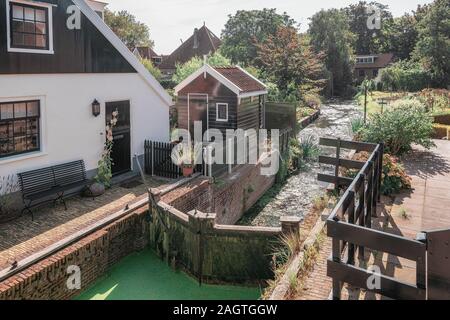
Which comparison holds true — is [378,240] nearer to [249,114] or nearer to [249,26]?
[249,114]

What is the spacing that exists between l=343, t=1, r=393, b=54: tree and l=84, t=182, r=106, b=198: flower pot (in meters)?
75.2

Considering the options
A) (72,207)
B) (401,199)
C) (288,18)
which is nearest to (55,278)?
(72,207)

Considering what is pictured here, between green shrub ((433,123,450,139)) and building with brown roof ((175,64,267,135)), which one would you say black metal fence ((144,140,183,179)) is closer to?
building with brown roof ((175,64,267,135))

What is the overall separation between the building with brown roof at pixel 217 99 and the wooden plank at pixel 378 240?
14.7m

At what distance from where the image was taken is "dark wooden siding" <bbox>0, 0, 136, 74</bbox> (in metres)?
9.91

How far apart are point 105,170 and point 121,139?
1.60 metres

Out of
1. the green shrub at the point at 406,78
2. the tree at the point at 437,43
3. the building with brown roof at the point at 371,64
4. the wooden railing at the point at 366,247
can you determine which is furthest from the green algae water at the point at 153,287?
the building with brown roof at the point at 371,64

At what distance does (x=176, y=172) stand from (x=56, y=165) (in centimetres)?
368

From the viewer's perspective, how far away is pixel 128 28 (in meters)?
57.6

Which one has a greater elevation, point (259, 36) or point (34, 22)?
point (259, 36)

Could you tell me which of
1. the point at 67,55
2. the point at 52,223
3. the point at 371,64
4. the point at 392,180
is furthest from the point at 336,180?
the point at 371,64

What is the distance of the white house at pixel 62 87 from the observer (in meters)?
10.1

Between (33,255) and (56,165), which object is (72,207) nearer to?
(56,165)
